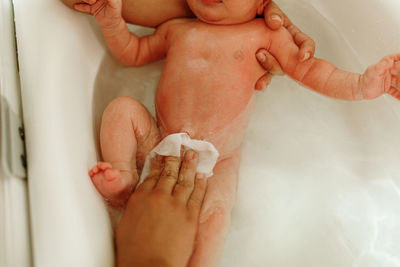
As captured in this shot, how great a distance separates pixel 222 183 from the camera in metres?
1.00

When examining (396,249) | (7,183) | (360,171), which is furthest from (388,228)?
(7,183)

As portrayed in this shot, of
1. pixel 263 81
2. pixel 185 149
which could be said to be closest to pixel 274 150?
pixel 263 81

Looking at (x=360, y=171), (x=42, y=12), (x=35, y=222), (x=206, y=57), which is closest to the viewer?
(x=35, y=222)

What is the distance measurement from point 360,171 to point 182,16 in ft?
2.20

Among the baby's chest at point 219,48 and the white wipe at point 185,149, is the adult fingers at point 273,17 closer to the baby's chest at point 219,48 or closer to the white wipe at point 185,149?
the baby's chest at point 219,48

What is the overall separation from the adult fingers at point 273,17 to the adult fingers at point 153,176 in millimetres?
436

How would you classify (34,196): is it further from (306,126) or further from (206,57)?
(306,126)

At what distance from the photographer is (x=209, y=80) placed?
1.02 m

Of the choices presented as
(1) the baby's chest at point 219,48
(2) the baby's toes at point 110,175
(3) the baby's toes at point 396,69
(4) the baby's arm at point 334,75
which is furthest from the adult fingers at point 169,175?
(3) the baby's toes at point 396,69

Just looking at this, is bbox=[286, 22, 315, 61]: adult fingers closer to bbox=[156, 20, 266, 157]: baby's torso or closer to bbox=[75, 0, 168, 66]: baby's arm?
bbox=[156, 20, 266, 157]: baby's torso

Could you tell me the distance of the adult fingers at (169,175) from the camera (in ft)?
2.91

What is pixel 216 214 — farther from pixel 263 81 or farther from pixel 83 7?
pixel 83 7

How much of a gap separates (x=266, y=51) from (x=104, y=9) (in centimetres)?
42

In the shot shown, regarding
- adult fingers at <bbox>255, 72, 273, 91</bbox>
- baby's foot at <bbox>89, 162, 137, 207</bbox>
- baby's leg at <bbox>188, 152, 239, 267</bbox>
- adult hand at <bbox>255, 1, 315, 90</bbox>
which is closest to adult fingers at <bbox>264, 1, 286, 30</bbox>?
adult hand at <bbox>255, 1, 315, 90</bbox>
